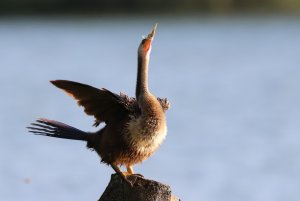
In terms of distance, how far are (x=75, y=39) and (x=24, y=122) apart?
1426 centimetres

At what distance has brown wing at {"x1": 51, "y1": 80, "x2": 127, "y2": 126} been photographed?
16.1ft

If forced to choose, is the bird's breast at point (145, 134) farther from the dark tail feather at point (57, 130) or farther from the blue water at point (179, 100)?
the blue water at point (179, 100)

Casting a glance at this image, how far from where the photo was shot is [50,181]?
10227 millimetres

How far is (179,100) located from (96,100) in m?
12.4

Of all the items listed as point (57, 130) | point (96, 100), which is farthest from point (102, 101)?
point (57, 130)

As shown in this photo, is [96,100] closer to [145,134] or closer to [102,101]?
[102,101]

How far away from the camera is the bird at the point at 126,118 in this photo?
4.86 metres

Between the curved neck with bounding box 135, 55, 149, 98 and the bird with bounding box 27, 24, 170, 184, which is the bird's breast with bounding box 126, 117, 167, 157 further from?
the curved neck with bounding box 135, 55, 149, 98

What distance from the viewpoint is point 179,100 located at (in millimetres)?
17344

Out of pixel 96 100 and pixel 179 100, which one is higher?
pixel 179 100

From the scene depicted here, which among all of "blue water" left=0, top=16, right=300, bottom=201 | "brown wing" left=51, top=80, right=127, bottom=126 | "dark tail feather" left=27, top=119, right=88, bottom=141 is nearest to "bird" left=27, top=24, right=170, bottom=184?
"brown wing" left=51, top=80, right=127, bottom=126

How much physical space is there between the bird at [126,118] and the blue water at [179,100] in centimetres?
422

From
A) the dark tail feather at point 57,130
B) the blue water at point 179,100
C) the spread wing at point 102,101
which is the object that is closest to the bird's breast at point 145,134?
the spread wing at point 102,101

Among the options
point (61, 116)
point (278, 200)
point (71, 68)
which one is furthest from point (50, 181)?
point (71, 68)
